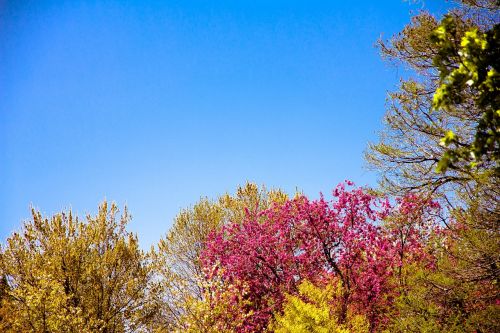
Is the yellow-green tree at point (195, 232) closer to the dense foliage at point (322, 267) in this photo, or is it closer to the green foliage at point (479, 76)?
the dense foliage at point (322, 267)

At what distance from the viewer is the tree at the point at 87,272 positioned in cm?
1344

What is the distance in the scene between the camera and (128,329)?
47.0 ft

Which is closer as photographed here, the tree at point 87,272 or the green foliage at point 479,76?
the green foliage at point 479,76

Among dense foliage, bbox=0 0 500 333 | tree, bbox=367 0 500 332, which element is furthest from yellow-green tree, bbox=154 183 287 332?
tree, bbox=367 0 500 332

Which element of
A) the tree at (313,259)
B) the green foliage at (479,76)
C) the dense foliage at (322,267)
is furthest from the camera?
the tree at (313,259)

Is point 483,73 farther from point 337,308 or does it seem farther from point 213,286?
point 213,286

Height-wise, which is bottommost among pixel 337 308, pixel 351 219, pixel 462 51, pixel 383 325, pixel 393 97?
pixel 383 325

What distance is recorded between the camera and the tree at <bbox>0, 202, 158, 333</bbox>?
44.1 feet

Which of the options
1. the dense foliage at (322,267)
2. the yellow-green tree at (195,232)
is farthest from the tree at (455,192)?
the yellow-green tree at (195,232)

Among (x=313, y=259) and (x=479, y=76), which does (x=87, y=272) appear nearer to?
(x=313, y=259)

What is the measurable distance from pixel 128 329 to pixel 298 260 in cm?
743

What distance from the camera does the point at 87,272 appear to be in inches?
534

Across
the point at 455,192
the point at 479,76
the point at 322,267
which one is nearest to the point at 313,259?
the point at 322,267

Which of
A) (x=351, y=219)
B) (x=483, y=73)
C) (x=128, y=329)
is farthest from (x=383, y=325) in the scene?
(x=483, y=73)
